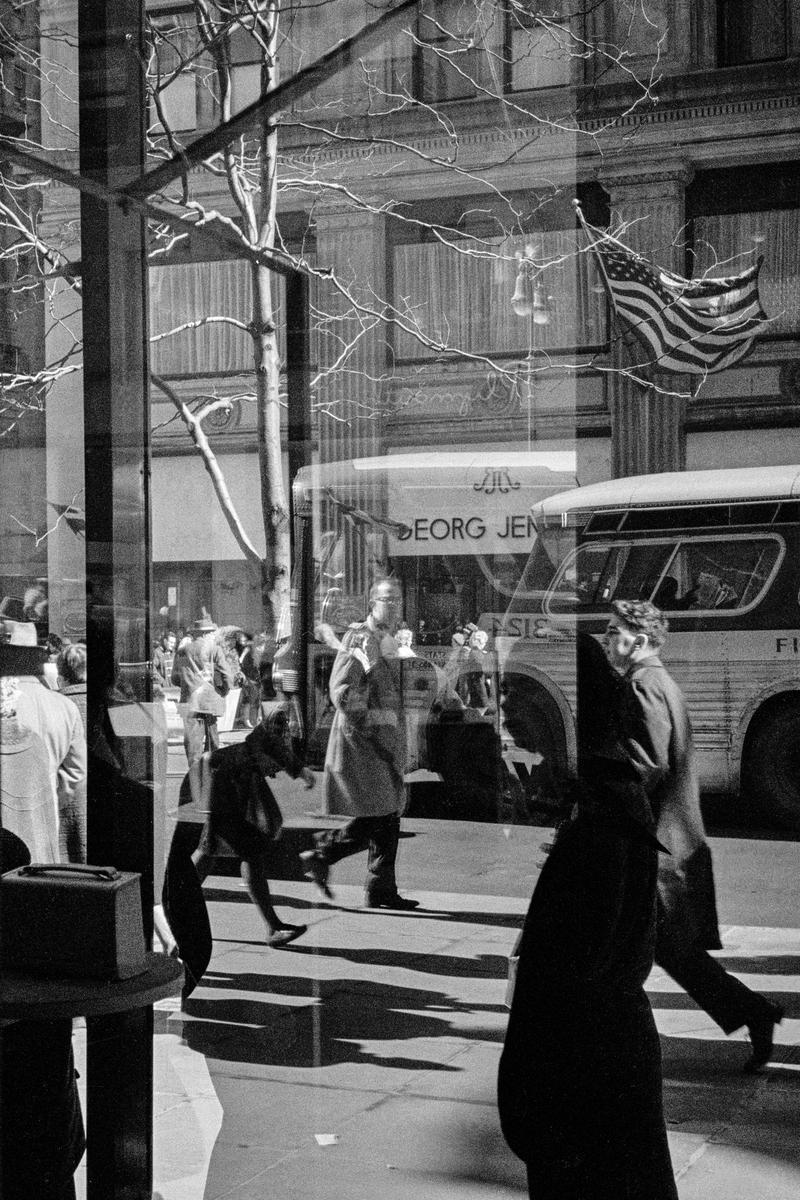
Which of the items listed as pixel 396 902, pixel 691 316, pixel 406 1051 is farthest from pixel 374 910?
pixel 691 316

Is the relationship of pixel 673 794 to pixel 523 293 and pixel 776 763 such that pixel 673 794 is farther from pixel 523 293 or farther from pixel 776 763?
pixel 523 293

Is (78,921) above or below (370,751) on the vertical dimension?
→ below

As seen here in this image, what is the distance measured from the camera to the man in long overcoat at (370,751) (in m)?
1.41

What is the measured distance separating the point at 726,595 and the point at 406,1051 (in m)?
0.68

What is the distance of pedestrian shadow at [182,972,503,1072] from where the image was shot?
1.40m

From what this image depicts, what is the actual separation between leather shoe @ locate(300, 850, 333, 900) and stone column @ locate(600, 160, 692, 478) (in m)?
0.65

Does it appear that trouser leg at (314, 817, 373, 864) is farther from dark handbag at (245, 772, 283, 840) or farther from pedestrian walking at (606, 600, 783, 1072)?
pedestrian walking at (606, 600, 783, 1072)

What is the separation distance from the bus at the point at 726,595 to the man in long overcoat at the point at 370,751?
342 millimetres

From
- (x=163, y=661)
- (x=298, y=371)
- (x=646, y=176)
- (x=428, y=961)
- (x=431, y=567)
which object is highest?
(x=646, y=176)

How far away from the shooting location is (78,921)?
148 centimetres

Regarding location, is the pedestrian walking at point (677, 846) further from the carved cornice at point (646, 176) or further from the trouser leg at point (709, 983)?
the carved cornice at point (646, 176)

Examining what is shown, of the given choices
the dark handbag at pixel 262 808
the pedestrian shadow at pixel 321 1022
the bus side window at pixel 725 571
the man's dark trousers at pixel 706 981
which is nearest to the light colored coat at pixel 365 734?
the dark handbag at pixel 262 808

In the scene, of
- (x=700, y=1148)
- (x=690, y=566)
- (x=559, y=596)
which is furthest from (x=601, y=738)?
(x=700, y=1148)

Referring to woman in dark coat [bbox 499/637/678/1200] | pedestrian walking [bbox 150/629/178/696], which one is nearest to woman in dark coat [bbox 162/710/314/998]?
pedestrian walking [bbox 150/629/178/696]
